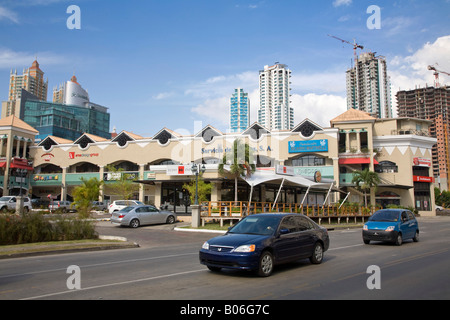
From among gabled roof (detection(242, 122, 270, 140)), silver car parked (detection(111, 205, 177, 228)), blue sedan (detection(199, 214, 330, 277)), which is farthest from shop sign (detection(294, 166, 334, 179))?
blue sedan (detection(199, 214, 330, 277))

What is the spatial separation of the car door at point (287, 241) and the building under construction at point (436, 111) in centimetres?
15265

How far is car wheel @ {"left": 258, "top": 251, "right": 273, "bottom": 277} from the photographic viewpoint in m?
8.77

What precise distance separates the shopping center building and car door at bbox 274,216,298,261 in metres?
39.2

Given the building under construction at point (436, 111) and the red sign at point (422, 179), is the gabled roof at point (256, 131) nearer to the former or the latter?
the red sign at point (422, 179)

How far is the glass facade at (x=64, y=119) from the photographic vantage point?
129625mm

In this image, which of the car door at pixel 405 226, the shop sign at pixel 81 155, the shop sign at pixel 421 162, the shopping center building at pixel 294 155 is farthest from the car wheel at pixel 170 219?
the shop sign at pixel 421 162

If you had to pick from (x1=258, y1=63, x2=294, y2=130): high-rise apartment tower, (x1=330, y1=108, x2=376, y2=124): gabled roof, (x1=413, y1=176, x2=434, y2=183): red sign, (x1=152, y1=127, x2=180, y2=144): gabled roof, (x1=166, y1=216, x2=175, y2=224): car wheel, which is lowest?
(x1=166, y1=216, x2=175, y2=224): car wheel

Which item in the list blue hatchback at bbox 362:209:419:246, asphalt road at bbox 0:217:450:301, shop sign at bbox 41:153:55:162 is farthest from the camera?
shop sign at bbox 41:153:55:162

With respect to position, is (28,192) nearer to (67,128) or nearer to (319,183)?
(319,183)

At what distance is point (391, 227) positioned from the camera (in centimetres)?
1602

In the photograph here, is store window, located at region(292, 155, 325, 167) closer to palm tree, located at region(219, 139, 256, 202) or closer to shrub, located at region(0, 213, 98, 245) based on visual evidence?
palm tree, located at region(219, 139, 256, 202)

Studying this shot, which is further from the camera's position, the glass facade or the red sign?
the glass facade

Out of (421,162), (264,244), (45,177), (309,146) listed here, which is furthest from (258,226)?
(45,177)

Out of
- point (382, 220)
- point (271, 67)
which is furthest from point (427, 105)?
point (382, 220)
